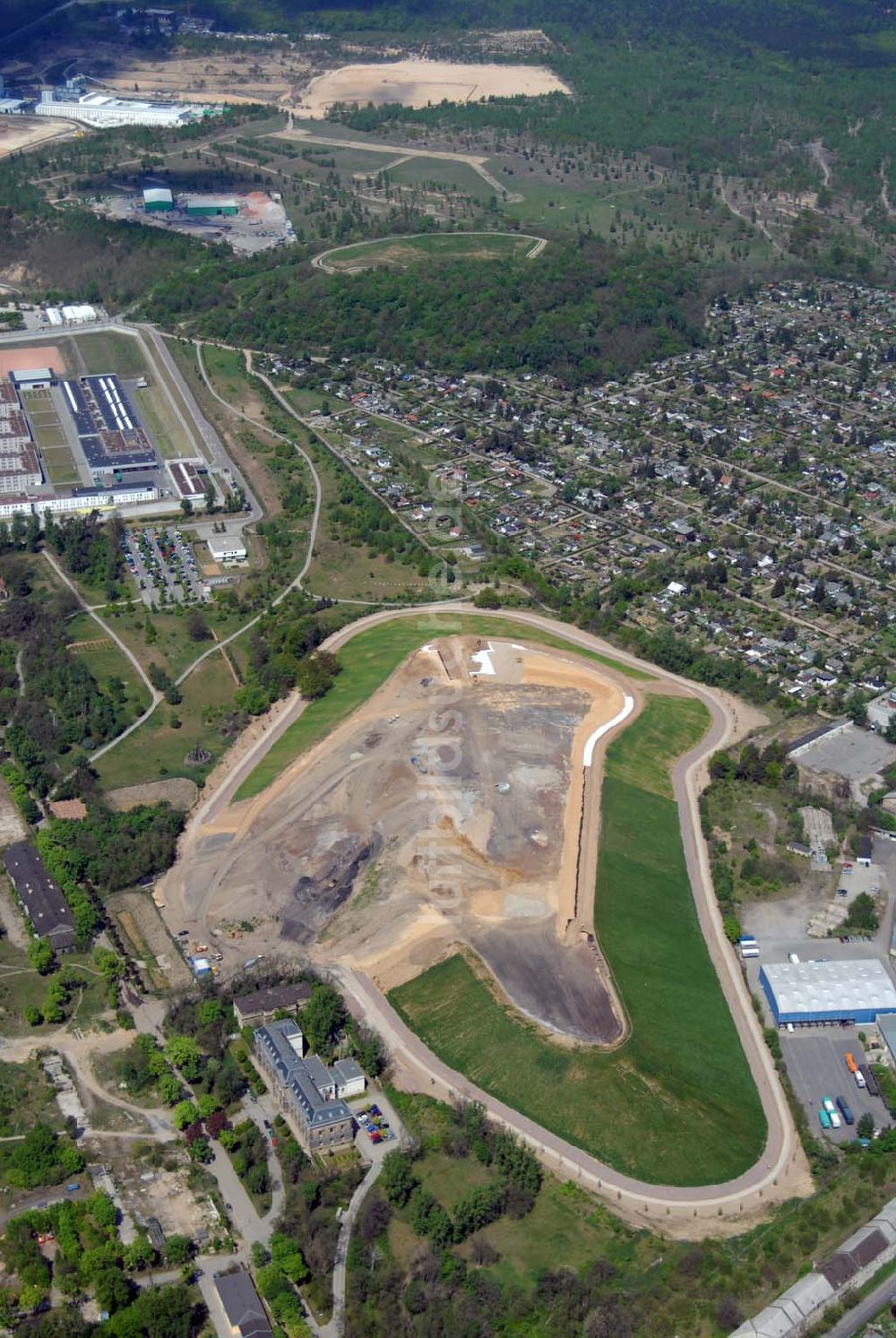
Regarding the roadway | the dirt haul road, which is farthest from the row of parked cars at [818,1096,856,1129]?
the roadway

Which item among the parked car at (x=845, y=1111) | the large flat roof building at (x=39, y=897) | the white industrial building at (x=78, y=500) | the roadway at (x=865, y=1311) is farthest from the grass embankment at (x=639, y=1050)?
the white industrial building at (x=78, y=500)

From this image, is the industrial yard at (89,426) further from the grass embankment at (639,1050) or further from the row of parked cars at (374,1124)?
the row of parked cars at (374,1124)

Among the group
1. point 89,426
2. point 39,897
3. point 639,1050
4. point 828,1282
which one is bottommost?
point 89,426

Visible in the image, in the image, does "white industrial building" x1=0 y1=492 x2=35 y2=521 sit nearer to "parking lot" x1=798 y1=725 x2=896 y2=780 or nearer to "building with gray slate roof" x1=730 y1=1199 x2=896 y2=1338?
"parking lot" x1=798 y1=725 x2=896 y2=780

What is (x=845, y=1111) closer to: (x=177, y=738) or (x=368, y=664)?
(x=368, y=664)

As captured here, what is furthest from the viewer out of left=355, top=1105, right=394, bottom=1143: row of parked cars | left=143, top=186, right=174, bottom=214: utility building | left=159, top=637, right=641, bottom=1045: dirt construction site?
left=143, top=186, right=174, bottom=214: utility building

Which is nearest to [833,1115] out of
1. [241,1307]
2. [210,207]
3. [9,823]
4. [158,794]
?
[241,1307]

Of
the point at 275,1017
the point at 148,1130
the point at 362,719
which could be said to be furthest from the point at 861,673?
the point at 148,1130
